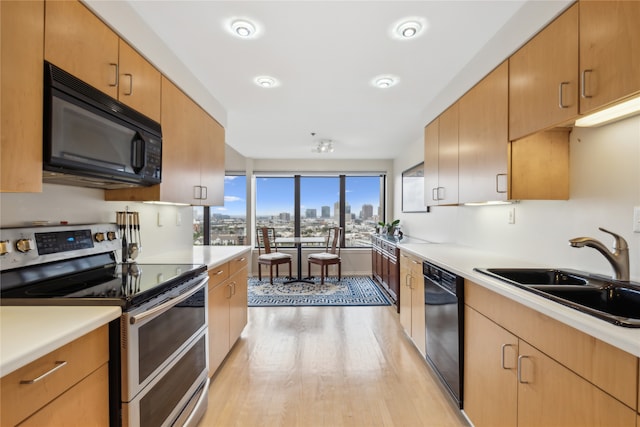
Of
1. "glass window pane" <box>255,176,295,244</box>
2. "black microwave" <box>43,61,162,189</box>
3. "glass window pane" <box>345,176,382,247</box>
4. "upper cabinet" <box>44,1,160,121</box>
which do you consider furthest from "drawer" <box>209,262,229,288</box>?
"glass window pane" <box>345,176,382,247</box>

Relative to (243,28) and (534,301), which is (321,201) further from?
(534,301)

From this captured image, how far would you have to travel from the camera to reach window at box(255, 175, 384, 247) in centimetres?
590

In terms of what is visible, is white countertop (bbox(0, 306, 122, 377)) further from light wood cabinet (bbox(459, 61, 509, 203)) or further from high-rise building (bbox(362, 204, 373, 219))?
high-rise building (bbox(362, 204, 373, 219))

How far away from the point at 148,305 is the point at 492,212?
251 cm

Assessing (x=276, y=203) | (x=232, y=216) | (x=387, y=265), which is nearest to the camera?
(x=387, y=265)

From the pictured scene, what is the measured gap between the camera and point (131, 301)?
110cm

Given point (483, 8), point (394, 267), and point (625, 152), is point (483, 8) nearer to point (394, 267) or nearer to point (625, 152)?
point (625, 152)

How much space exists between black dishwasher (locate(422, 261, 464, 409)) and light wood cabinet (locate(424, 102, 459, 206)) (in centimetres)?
72

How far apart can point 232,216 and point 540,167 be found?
5142 millimetres

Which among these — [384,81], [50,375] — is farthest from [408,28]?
[50,375]

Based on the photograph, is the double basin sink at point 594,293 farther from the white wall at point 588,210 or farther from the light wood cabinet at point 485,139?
the light wood cabinet at point 485,139

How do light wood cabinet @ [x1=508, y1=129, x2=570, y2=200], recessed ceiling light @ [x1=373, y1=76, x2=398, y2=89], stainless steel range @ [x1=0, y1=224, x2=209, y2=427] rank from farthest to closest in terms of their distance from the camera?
1. recessed ceiling light @ [x1=373, y1=76, x2=398, y2=89]
2. light wood cabinet @ [x1=508, y1=129, x2=570, y2=200]
3. stainless steel range @ [x1=0, y1=224, x2=209, y2=427]

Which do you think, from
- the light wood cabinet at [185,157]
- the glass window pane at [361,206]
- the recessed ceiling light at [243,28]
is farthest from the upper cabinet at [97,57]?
the glass window pane at [361,206]

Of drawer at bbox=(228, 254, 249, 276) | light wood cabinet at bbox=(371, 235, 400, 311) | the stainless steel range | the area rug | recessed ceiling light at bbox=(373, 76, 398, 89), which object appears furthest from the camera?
the area rug
